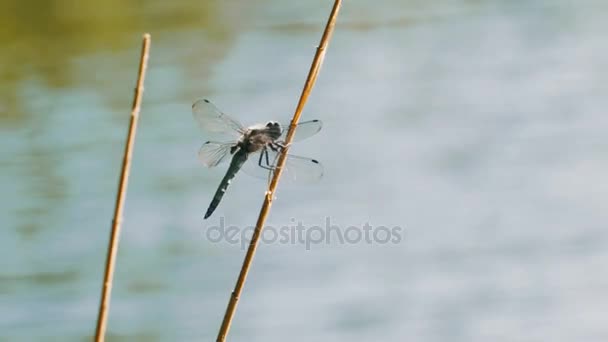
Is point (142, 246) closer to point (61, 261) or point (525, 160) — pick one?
point (61, 261)

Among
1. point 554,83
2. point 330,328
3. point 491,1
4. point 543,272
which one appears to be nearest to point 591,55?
point 554,83

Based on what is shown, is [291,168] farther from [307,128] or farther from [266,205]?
[266,205]

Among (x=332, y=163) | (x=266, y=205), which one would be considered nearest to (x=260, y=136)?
(x=266, y=205)

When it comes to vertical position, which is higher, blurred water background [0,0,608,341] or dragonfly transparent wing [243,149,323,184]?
blurred water background [0,0,608,341]

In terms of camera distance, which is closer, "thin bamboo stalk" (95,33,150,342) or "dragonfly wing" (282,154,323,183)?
"thin bamboo stalk" (95,33,150,342)

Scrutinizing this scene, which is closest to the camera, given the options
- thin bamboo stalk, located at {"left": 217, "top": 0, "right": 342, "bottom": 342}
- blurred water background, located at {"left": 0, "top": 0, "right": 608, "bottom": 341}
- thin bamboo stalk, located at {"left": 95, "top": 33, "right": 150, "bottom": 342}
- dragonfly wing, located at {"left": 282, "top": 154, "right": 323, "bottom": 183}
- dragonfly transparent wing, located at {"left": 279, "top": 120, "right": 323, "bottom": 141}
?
thin bamboo stalk, located at {"left": 95, "top": 33, "right": 150, "bottom": 342}

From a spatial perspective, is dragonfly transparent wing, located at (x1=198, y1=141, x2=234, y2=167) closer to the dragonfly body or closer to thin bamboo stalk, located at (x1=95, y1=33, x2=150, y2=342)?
the dragonfly body

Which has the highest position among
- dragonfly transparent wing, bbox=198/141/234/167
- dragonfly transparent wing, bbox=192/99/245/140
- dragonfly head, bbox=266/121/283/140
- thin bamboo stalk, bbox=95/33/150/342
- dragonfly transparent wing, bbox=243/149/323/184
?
dragonfly transparent wing, bbox=192/99/245/140

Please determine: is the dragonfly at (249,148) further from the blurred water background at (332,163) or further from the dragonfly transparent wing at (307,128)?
the blurred water background at (332,163)
